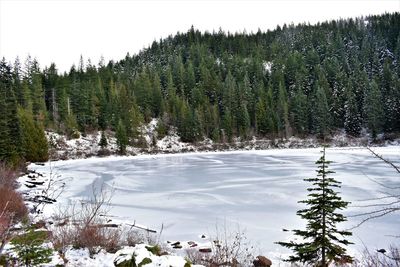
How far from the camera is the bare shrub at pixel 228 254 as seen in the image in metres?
8.51

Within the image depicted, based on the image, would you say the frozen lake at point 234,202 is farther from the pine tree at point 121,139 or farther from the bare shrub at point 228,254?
the pine tree at point 121,139

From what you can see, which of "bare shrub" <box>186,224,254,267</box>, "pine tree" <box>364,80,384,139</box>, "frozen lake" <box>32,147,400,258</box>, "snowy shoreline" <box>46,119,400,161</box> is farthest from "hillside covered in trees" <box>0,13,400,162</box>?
"bare shrub" <box>186,224,254,267</box>

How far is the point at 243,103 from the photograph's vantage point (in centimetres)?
8462

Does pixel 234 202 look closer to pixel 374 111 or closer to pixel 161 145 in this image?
pixel 161 145

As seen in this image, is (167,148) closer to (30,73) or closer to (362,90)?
(30,73)

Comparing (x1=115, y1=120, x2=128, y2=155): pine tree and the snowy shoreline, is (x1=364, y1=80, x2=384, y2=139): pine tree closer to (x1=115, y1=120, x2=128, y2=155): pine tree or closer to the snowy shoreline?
the snowy shoreline

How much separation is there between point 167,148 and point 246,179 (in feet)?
147

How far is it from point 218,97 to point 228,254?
8398cm

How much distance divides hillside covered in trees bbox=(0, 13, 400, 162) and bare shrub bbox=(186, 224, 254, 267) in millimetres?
29665

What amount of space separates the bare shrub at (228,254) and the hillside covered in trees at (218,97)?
2967 cm

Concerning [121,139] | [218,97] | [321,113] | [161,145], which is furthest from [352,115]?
[121,139]

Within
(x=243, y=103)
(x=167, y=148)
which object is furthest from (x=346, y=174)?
(x=243, y=103)

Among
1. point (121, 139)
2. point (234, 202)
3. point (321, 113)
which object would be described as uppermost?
point (321, 113)

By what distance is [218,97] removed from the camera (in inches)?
3637
